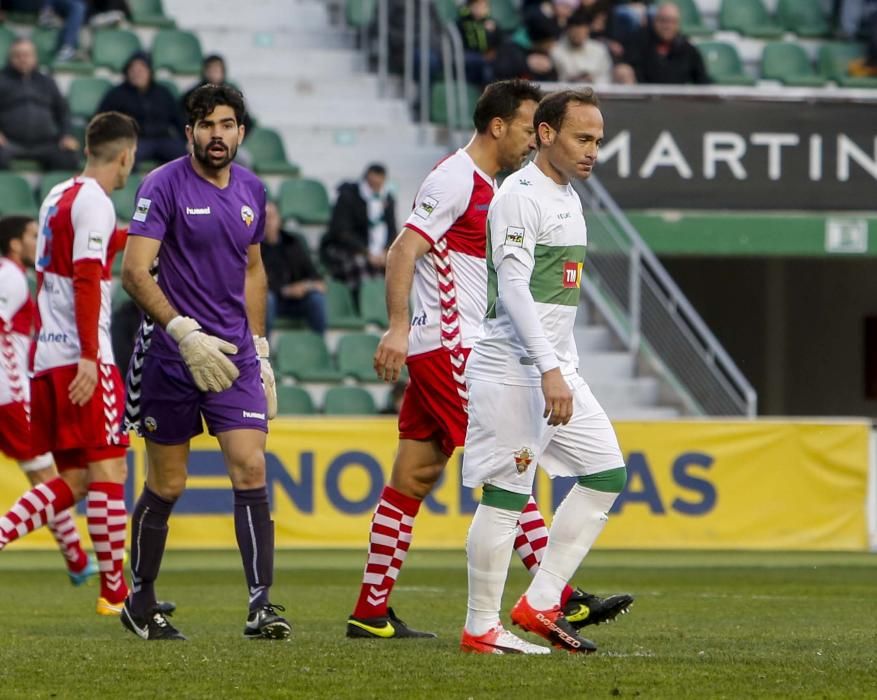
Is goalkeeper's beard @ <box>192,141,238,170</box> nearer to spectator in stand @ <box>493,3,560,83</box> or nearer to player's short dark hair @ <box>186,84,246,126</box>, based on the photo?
player's short dark hair @ <box>186,84,246,126</box>

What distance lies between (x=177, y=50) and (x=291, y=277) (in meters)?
4.02

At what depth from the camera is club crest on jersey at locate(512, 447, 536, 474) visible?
6.43 m

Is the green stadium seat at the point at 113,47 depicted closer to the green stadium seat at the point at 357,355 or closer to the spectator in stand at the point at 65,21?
the spectator in stand at the point at 65,21

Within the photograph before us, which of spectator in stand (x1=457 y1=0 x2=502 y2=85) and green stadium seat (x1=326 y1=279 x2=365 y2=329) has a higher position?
spectator in stand (x1=457 y1=0 x2=502 y2=85)

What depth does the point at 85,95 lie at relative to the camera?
18.9 metres

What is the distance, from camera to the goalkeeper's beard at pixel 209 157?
23.5 ft

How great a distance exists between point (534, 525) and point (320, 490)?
6.83 metres

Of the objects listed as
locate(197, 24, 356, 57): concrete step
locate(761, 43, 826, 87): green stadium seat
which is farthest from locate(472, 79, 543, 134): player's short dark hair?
locate(761, 43, 826, 87): green stadium seat

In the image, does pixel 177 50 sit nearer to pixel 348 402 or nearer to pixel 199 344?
pixel 348 402

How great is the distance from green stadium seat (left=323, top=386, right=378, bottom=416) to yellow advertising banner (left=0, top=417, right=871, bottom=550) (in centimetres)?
227

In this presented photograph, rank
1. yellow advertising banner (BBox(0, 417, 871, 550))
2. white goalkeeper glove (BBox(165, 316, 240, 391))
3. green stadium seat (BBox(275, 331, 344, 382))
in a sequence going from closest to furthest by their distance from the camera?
white goalkeeper glove (BBox(165, 316, 240, 391)) → yellow advertising banner (BBox(0, 417, 871, 550)) → green stadium seat (BBox(275, 331, 344, 382))

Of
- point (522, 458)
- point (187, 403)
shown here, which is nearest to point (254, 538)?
point (187, 403)

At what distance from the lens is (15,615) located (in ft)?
28.1

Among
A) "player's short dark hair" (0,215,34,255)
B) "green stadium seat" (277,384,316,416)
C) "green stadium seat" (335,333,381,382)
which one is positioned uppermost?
"player's short dark hair" (0,215,34,255)
